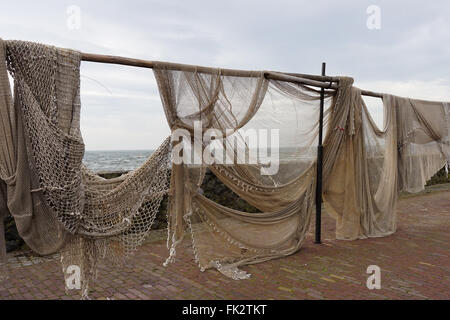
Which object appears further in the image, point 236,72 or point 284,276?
point 236,72

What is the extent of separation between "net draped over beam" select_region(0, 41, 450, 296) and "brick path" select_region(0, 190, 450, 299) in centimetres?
25

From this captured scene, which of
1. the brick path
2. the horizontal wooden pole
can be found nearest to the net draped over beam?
the horizontal wooden pole

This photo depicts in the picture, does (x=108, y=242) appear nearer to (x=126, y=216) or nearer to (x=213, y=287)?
(x=126, y=216)

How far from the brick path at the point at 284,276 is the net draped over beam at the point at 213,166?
25 centimetres

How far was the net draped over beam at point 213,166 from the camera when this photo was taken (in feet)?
9.08

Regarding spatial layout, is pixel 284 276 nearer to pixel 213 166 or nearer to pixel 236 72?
pixel 213 166

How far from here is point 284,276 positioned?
3.85 m

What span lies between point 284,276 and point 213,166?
1.42 meters

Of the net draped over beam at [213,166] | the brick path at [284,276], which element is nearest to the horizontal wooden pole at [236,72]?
the net draped over beam at [213,166]

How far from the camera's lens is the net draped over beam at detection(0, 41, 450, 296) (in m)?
2.77

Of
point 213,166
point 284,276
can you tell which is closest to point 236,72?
point 213,166

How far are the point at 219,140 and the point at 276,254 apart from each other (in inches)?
67.0

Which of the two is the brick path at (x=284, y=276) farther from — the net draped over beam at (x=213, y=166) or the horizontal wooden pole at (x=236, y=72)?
the horizontal wooden pole at (x=236, y=72)
